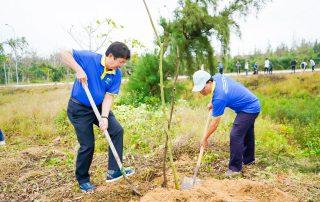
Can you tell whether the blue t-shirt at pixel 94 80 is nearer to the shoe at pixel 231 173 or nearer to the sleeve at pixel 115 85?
the sleeve at pixel 115 85

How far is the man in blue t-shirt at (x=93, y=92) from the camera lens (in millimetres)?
4039

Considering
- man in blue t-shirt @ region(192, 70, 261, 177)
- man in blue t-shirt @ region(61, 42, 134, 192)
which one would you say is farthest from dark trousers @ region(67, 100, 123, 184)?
man in blue t-shirt @ region(192, 70, 261, 177)

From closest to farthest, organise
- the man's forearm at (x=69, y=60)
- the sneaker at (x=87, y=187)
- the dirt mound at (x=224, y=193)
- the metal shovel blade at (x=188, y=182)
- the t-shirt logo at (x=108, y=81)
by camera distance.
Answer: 1. the dirt mound at (x=224, y=193)
2. the man's forearm at (x=69, y=60)
3. the t-shirt logo at (x=108, y=81)
4. the metal shovel blade at (x=188, y=182)
5. the sneaker at (x=87, y=187)

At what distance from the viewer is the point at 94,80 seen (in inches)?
165

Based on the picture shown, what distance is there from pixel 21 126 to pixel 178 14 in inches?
269

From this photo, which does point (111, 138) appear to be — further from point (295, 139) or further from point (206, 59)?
point (206, 59)

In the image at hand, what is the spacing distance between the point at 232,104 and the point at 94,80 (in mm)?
1776

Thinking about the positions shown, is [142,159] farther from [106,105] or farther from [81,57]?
[81,57]

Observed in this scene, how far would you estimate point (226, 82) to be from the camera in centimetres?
477

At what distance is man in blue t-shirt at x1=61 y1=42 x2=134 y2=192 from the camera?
159 inches

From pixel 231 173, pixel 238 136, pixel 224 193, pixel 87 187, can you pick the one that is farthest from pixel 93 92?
pixel 231 173

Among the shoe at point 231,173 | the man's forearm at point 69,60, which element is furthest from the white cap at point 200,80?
the man's forearm at point 69,60

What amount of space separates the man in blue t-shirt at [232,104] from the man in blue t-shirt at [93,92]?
3.33ft

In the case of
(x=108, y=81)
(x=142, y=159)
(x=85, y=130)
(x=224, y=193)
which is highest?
(x=108, y=81)
